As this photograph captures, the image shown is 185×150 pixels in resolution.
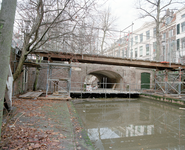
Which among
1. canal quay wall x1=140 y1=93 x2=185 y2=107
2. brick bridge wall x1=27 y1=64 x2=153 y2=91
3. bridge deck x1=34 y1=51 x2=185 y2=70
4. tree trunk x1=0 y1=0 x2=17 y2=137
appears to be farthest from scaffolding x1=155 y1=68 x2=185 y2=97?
tree trunk x1=0 y1=0 x2=17 y2=137

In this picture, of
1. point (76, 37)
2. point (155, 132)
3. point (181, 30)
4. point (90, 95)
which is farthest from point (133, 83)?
point (155, 132)

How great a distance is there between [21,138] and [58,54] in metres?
8.14

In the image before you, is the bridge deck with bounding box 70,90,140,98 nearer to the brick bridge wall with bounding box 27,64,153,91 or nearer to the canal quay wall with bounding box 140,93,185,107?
the brick bridge wall with bounding box 27,64,153,91

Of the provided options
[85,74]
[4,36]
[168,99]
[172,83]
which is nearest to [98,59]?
[85,74]

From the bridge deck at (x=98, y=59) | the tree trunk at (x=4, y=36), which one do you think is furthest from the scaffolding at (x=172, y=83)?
the tree trunk at (x=4, y=36)

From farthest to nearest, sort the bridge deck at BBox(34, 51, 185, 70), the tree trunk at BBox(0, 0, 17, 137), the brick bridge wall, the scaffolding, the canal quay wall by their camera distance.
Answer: the brick bridge wall, the scaffolding, the canal quay wall, the bridge deck at BBox(34, 51, 185, 70), the tree trunk at BBox(0, 0, 17, 137)

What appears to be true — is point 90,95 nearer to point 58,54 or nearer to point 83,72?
point 83,72

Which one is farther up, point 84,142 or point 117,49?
point 117,49

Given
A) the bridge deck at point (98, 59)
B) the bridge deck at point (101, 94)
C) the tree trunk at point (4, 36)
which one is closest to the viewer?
the tree trunk at point (4, 36)

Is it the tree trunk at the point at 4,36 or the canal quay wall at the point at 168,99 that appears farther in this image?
the canal quay wall at the point at 168,99

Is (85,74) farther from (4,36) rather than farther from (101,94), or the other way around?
(4,36)

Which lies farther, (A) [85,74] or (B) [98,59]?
(A) [85,74]

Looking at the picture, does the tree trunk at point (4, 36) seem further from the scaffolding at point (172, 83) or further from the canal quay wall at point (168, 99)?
the scaffolding at point (172, 83)

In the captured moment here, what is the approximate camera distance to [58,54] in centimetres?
1047
